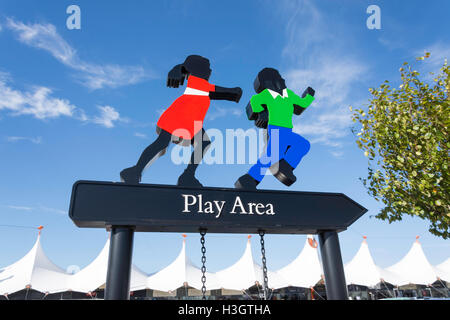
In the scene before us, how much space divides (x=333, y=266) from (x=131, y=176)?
93.5 inches

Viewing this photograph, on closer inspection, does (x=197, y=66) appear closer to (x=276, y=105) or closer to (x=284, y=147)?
(x=276, y=105)

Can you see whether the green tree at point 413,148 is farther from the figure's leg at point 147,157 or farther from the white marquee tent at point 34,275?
the white marquee tent at point 34,275

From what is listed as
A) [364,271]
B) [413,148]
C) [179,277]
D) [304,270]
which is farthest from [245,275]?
[413,148]

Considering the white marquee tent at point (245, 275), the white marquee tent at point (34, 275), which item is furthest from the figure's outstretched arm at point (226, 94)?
the white marquee tent at point (245, 275)

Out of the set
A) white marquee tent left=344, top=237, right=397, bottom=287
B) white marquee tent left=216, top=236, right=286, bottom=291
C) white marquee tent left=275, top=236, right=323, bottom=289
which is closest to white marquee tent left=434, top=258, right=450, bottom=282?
white marquee tent left=344, top=237, right=397, bottom=287

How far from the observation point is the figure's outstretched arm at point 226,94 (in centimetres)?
410

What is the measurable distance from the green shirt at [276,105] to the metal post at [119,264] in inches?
90.7

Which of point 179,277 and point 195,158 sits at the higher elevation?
point 179,277

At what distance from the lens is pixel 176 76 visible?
4.03 m

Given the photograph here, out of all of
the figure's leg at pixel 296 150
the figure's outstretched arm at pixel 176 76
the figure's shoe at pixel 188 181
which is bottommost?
the figure's shoe at pixel 188 181

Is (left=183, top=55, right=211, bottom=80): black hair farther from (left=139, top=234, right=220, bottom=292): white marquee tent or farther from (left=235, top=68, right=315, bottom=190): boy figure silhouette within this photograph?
(left=139, top=234, right=220, bottom=292): white marquee tent
